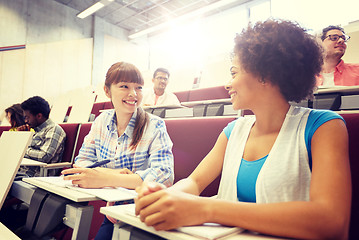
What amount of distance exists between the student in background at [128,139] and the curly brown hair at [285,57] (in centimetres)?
52

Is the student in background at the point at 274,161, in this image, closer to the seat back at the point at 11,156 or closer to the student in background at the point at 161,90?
the seat back at the point at 11,156

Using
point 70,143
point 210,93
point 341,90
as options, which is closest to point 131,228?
point 341,90

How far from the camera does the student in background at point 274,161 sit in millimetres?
441

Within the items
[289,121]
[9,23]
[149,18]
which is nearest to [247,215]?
[289,121]

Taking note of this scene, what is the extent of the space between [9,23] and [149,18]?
3.58 metres

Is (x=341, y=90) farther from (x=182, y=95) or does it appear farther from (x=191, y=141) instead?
(x=182, y=95)

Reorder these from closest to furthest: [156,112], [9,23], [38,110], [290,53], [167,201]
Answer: [167,201] → [290,53] → [38,110] → [156,112] → [9,23]

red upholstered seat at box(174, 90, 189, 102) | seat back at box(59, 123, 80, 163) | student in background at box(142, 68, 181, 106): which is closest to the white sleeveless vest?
seat back at box(59, 123, 80, 163)

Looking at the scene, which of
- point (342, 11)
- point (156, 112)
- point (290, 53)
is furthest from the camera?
point (342, 11)

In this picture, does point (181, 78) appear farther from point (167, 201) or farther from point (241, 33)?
point (167, 201)

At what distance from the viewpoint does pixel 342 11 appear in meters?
4.47

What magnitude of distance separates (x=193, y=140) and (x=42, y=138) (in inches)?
54.9

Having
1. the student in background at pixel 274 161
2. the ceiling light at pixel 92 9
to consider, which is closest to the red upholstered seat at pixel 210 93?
the student in background at pixel 274 161

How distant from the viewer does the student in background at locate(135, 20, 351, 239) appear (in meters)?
0.44
